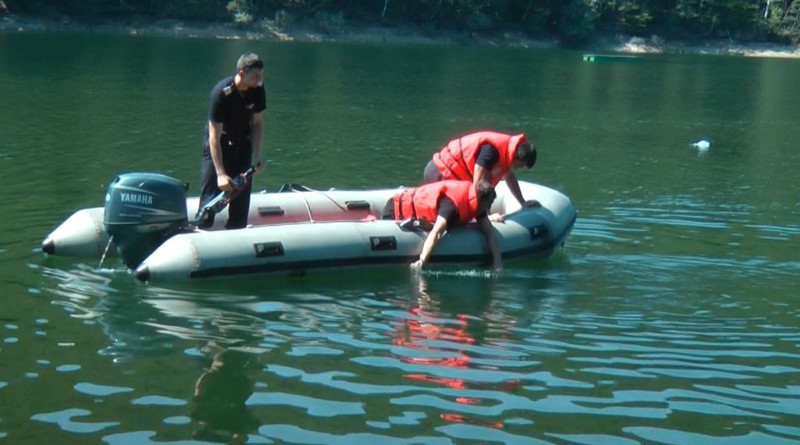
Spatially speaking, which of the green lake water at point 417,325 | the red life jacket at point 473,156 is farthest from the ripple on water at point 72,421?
the red life jacket at point 473,156

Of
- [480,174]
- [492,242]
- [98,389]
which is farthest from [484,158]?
[98,389]

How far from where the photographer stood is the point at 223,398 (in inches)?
254

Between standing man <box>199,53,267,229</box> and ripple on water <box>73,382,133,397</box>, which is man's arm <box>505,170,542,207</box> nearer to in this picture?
standing man <box>199,53,267,229</box>

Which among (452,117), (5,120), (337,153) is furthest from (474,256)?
(452,117)

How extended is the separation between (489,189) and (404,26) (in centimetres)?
4979

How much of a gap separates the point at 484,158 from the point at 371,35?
47.9m

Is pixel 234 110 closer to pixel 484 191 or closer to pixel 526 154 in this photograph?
pixel 484 191

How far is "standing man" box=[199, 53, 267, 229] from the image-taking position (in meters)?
8.76

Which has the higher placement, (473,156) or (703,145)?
(473,156)

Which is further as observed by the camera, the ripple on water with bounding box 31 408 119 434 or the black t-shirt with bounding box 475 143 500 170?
the black t-shirt with bounding box 475 143 500 170

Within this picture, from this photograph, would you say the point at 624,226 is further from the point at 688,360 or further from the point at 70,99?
the point at 70,99

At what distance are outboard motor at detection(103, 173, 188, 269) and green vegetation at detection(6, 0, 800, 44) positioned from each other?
138 ft

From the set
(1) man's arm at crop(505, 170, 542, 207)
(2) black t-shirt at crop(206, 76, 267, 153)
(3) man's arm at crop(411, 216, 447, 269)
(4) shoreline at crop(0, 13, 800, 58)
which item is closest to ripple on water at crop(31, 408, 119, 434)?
(2) black t-shirt at crop(206, 76, 267, 153)

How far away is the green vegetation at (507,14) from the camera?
52156mm
